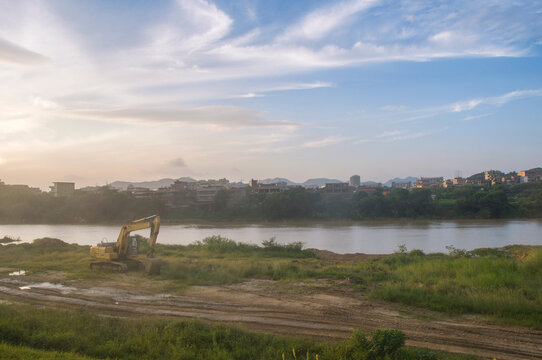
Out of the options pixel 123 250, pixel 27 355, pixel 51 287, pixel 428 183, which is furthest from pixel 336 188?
pixel 27 355

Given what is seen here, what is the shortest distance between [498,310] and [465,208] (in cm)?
4959

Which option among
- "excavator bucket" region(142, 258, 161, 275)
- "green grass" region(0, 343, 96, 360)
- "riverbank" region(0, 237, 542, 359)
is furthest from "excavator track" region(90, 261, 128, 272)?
"green grass" region(0, 343, 96, 360)

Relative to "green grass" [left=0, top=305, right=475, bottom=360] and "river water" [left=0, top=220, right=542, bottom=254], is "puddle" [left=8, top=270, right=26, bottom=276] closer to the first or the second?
"green grass" [left=0, top=305, right=475, bottom=360]

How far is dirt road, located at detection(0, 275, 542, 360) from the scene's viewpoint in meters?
8.16

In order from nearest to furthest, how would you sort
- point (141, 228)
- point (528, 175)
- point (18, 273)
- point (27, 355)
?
point (27, 355) < point (18, 273) < point (141, 228) < point (528, 175)

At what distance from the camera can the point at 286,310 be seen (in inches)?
418

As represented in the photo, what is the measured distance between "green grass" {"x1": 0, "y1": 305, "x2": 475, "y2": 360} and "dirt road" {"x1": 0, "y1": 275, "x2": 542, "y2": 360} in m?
1.17

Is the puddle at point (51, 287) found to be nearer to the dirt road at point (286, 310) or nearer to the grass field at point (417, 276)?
the dirt road at point (286, 310)

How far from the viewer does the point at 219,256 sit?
75.5 ft

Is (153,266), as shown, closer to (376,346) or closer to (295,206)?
(376,346)

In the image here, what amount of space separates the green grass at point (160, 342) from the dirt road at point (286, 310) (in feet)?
3.83

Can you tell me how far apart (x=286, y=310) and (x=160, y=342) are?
3.99 metres

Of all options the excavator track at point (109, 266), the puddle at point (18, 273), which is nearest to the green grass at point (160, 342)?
the excavator track at point (109, 266)

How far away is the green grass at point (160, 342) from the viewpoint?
22.2ft
